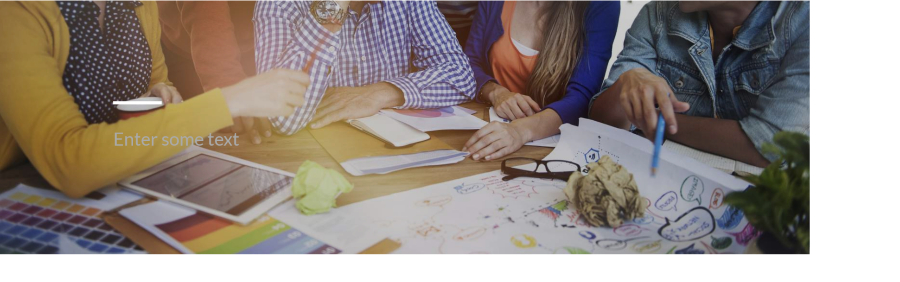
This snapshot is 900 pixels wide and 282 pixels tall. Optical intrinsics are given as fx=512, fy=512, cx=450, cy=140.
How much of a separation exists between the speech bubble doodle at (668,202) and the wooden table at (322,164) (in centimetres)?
25

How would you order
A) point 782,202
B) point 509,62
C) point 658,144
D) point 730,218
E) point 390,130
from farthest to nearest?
point 509,62
point 390,130
point 658,144
point 730,218
point 782,202

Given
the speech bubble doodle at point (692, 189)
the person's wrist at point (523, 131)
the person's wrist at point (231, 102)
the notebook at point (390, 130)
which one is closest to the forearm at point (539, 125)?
the person's wrist at point (523, 131)

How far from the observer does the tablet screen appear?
834mm

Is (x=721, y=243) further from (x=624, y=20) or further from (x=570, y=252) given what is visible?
(x=624, y=20)

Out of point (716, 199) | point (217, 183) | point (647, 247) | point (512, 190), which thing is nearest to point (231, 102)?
point (217, 183)

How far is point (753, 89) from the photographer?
975 mm

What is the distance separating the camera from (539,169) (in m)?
1.01

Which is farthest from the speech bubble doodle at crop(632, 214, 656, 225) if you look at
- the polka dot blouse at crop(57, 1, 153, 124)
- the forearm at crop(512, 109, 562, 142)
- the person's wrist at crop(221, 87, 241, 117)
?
the polka dot blouse at crop(57, 1, 153, 124)

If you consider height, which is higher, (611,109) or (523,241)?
(611,109)

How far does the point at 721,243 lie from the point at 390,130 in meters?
0.64

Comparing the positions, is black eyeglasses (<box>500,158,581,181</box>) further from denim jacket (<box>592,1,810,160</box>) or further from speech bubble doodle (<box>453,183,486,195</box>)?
denim jacket (<box>592,1,810,160</box>)
